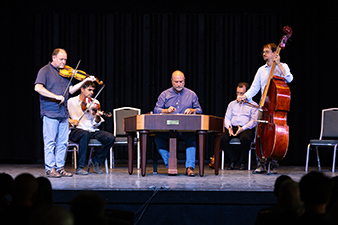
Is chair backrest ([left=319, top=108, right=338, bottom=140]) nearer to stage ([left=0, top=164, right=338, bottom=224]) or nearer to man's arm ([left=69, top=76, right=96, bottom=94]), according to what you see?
stage ([left=0, top=164, right=338, bottom=224])

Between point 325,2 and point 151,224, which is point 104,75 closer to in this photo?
point 325,2

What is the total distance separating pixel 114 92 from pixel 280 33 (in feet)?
9.93

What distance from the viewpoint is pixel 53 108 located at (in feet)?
16.5

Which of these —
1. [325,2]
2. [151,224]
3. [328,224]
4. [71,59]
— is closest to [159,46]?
[71,59]

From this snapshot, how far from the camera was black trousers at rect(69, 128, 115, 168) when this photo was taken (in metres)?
5.64

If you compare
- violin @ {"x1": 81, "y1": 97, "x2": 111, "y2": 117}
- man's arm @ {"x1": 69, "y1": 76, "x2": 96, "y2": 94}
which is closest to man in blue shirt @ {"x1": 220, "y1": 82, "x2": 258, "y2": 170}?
violin @ {"x1": 81, "y1": 97, "x2": 111, "y2": 117}

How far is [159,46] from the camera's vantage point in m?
8.04

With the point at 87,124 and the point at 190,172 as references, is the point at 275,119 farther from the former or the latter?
the point at 87,124

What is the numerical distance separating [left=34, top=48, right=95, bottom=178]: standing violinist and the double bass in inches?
78.5

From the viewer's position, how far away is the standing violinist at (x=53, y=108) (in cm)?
498

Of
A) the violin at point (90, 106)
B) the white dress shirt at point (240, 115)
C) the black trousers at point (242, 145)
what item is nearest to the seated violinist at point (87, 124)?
the violin at point (90, 106)

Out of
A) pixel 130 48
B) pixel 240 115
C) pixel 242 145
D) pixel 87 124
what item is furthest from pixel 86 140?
pixel 130 48

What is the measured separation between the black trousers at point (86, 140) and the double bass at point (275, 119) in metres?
2.04

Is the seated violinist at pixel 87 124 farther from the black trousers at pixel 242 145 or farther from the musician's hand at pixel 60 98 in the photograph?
the black trousers at pixel 242 145
